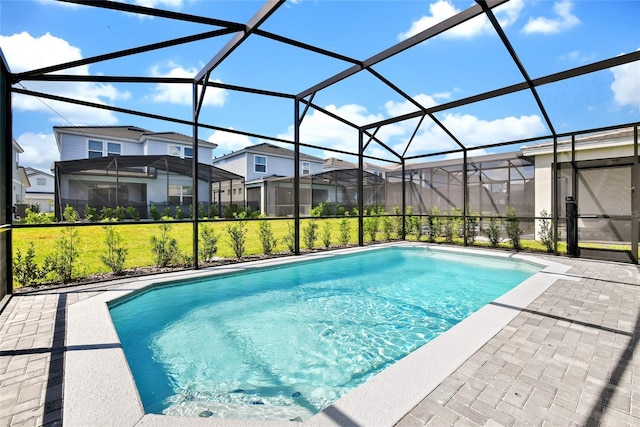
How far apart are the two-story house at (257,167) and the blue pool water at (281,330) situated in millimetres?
12587

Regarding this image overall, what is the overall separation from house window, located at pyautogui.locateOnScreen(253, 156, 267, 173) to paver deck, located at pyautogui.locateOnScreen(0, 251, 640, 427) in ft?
55.4

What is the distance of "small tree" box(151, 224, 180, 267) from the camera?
602 centimetres

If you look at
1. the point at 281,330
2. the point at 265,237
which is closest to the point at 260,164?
the point at 265,237

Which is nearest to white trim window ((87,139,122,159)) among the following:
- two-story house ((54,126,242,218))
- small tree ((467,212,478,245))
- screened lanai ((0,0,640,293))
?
two-story house ((54,126,242,218))

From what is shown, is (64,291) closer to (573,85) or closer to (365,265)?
(365,265)

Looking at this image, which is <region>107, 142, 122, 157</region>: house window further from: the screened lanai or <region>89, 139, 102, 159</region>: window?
the screened lanai

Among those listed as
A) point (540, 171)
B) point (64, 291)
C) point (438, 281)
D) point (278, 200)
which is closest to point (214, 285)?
point (64, 291)

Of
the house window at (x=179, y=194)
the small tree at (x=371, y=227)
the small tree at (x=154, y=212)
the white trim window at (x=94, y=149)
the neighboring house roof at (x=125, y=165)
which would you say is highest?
the white trim window at (x=94, y=149)

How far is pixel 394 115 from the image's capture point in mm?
8258

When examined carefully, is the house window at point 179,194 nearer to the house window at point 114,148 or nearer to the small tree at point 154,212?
the small tree at point 154,212

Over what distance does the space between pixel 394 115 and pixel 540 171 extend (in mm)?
4705

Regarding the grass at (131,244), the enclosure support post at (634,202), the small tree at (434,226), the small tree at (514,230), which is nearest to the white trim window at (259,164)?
the grass at (131,244)

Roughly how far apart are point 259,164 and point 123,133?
7.62 m

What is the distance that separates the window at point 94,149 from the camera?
1418 centimetres
